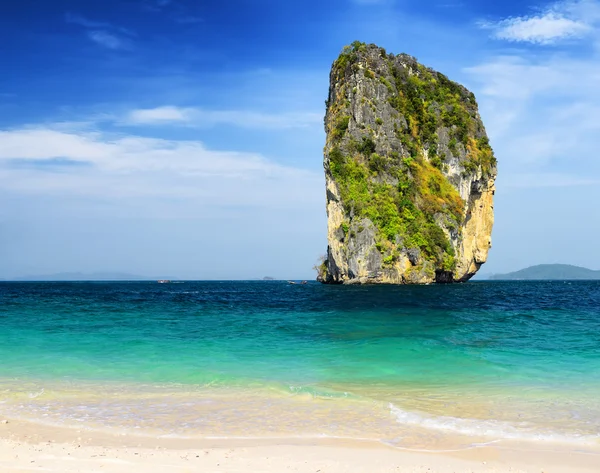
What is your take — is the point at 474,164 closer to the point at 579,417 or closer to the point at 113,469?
the point at 579,417

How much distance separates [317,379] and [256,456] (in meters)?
5.11

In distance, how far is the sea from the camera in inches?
314

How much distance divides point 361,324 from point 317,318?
3078mm

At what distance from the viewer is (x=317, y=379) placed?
38.0 ft

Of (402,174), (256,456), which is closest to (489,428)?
(256,456)

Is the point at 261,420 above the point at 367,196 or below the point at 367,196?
below

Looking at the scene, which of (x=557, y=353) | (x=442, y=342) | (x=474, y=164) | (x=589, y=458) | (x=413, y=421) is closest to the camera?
(x=589, y=458)

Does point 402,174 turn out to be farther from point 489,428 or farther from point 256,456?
point 256,456

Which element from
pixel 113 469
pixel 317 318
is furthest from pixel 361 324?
pixel 113 469

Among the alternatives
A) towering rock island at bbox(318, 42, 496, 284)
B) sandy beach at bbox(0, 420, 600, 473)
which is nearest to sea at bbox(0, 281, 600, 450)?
sandy beach at bbox(0, 420, 600, 473)

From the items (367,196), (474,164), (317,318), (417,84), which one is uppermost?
(417,84)

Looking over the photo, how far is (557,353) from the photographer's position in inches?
571

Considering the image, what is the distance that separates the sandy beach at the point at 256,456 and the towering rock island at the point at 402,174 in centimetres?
5300

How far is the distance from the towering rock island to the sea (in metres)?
39.2
